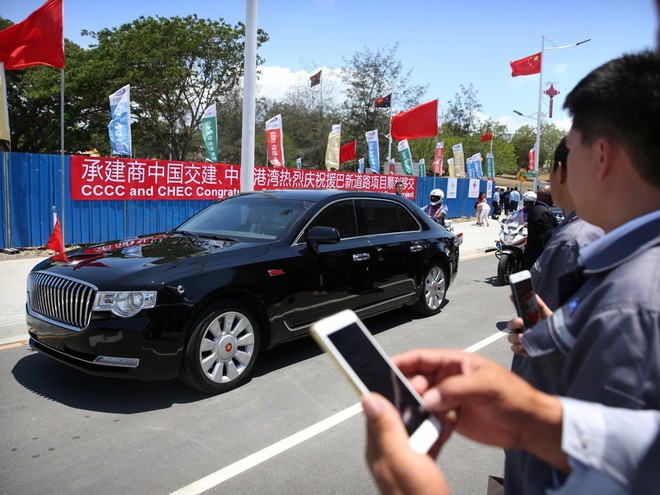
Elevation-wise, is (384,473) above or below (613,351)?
below

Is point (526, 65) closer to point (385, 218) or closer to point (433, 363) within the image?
point (385, 218)

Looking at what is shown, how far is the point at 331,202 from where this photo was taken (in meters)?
5.25

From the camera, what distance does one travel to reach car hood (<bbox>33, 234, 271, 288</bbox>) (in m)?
3.74

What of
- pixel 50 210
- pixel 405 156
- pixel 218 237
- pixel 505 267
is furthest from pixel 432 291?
pixel 405 156

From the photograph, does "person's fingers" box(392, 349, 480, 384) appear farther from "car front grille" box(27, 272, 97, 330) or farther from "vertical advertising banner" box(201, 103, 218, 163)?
"vertical advertising banner" box(201, 103, 218, 163)

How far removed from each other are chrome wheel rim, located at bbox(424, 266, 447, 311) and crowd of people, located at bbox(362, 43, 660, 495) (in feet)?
17.8

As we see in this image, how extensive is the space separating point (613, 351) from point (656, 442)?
16cm

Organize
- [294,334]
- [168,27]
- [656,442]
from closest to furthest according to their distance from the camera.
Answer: [656,442] → [294,334] → [168,27]

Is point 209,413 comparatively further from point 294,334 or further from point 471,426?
point 471,426

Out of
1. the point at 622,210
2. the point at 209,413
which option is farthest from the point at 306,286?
the point at 622,210

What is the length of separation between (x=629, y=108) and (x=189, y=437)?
3.20 metres

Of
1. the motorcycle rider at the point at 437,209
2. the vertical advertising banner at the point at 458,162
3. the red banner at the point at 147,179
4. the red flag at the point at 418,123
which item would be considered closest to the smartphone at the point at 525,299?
the motorcycle rider at the point at 437,209

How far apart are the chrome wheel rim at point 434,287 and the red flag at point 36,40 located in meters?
7.35

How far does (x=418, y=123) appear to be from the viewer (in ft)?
62.5
